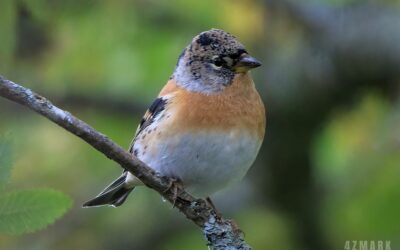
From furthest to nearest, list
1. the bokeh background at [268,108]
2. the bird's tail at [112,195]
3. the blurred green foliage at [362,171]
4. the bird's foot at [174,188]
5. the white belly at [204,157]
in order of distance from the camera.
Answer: the bokeh background at [268,108]
the blurred green foliage at [362,171]
the bird's tail at [112,195]
the white belly at [204,157]
the bird's foot at [174,188]

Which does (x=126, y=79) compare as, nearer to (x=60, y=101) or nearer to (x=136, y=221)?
(x=60, y=101)

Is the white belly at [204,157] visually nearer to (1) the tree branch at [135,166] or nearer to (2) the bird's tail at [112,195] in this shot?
(1) the tree branch at [135,166]

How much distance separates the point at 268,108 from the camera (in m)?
5.68

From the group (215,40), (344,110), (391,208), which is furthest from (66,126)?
(344,110)

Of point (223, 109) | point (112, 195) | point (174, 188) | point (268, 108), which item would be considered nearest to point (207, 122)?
point (223, 109)

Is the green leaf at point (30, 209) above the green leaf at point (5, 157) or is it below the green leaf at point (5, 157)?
below

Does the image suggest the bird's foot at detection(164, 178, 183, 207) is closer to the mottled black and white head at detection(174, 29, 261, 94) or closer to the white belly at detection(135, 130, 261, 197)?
the white belly at detection(135, 130, 261, 197)

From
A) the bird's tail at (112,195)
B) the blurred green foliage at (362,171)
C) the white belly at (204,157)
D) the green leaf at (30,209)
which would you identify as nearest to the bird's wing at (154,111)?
the white belly at (204,157)

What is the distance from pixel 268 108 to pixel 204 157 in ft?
7.51

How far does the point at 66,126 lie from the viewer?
229 centimetres

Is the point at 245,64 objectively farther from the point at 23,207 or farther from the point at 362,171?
the point at 23,207

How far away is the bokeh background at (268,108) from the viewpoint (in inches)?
212

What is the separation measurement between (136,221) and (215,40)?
2.80m

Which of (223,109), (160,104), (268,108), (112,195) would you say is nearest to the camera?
(223,109)
